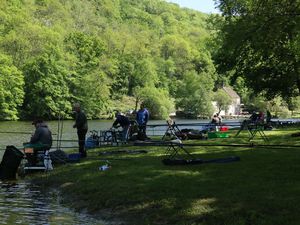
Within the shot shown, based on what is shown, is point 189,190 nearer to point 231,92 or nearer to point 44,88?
point 44,88

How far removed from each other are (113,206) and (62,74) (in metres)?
68.2

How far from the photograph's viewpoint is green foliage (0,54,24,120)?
63344 millimetres

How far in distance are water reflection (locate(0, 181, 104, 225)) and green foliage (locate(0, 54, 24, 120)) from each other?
5289 cm

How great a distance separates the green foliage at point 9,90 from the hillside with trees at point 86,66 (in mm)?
136

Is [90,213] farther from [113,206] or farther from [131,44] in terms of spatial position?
[131,44]

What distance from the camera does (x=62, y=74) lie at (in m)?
76.3

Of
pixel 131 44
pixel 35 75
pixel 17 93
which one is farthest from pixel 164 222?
pixel 131 44

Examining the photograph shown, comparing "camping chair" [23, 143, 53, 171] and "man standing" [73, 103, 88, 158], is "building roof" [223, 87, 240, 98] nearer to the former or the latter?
"man standing" [73, 103, 88, 158]

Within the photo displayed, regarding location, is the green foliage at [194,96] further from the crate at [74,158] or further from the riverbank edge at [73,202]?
the riverbank edge at [73,202]

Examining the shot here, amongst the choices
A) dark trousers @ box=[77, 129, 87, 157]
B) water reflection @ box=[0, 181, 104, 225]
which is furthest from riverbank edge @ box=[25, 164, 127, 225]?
dark trousers @ box=[77, 129, 87, 157]

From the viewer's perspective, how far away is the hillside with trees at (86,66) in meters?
71.2

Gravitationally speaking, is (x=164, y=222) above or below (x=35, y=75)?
below

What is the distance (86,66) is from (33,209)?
80.7m

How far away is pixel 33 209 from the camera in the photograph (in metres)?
10.2
